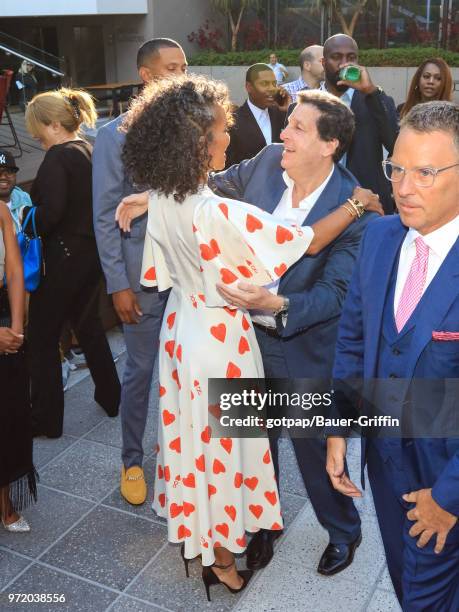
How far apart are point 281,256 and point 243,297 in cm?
20

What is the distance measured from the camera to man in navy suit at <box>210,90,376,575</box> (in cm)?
263

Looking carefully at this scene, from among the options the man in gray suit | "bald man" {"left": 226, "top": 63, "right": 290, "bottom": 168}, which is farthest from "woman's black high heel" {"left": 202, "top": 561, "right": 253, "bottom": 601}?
"bald man" {"left": 226, "top": 63, "right": 290, "bottom": 168}

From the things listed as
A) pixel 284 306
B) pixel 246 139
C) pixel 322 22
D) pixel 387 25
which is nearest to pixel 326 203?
pixel 284 306

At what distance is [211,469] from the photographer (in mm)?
2682

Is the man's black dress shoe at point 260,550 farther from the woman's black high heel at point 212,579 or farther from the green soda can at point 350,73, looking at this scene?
the green soda can at point 350,73

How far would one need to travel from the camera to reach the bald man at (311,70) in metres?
6.49

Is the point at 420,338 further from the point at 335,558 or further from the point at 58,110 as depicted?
the point at 58,110

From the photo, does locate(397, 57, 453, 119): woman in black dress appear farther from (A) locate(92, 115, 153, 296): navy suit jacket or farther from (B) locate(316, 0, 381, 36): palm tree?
(B) locate(316, 0, 381, 36): palm tree

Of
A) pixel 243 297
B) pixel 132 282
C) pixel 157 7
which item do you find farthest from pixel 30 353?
pixel 157 7

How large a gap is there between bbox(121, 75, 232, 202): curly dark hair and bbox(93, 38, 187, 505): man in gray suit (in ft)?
2.36

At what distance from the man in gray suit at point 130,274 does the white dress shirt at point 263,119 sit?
2.08 metres

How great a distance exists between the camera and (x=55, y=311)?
13.0ft

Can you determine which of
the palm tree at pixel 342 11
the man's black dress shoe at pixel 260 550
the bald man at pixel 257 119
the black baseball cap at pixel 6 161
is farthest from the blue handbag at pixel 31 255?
the palm tree at pixel 342 11

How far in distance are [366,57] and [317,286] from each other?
1664 centimetres
